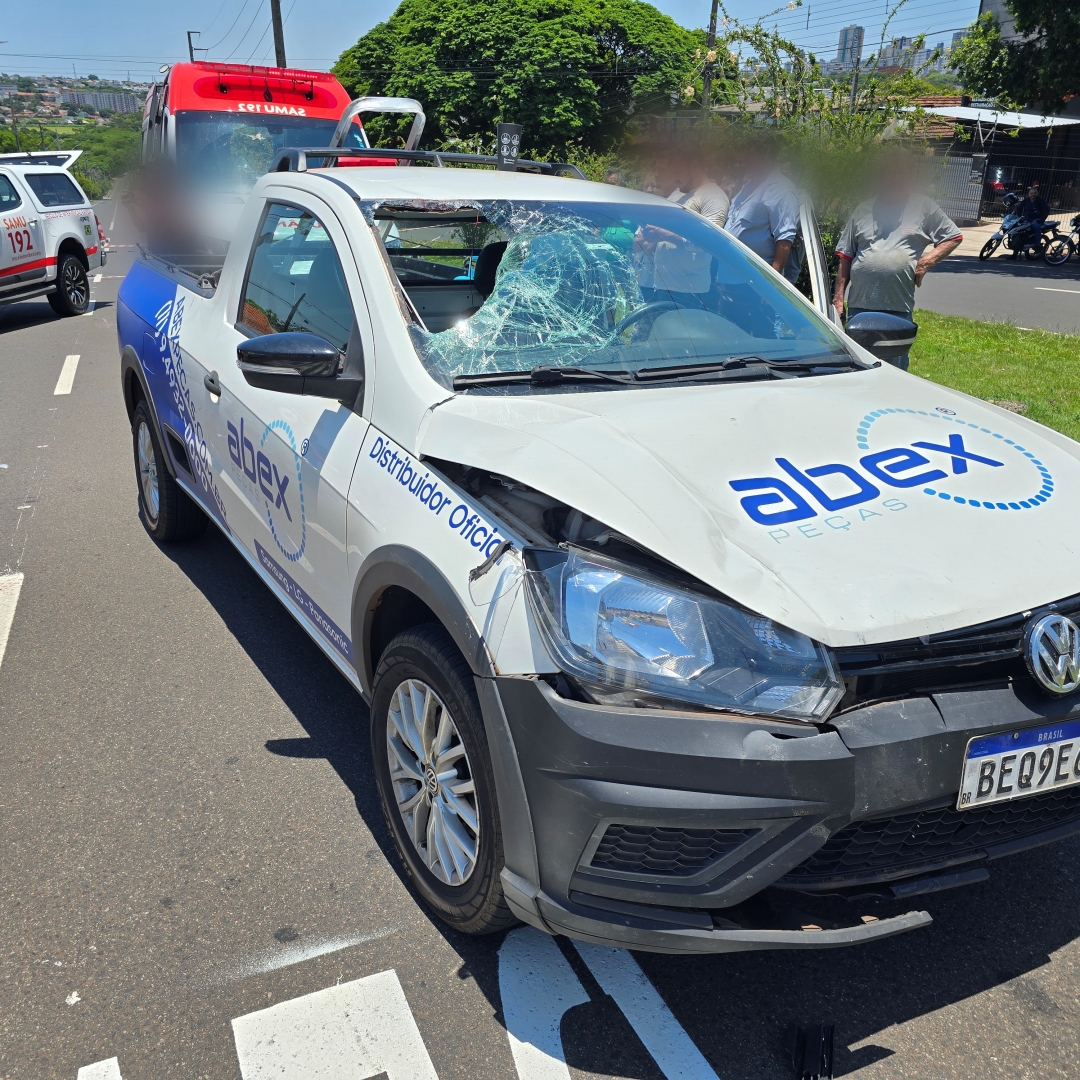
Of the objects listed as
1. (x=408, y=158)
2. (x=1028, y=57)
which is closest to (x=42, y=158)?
(x=408, y=158)

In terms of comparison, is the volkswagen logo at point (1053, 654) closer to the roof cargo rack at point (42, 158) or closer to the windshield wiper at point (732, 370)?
the windshield wiper at point (732, 370)

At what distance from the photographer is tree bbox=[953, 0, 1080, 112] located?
19.3 metres

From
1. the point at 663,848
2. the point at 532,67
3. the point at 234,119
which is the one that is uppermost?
the point at 532,67

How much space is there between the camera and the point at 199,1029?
2.30 m

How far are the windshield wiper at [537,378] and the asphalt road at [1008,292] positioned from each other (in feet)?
34.5

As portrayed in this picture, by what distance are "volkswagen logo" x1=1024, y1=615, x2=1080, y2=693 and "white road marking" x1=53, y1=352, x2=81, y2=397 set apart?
8.85 m

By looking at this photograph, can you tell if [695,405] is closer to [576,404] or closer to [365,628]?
[576,404]

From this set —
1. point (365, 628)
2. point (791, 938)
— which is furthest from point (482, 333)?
point (791, 938)

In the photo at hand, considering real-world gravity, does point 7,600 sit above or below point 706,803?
below

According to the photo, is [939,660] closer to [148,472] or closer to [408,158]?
[408,158]

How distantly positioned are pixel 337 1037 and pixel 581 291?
219cm

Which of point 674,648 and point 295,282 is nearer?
point 674,648

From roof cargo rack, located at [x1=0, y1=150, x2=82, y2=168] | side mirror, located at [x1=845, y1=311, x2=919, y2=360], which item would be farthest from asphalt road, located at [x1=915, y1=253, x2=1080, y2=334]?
roof cargo rack, located at [x1=0, y1=150, x2=82, y2=168]

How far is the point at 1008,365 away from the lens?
9.30 meters
